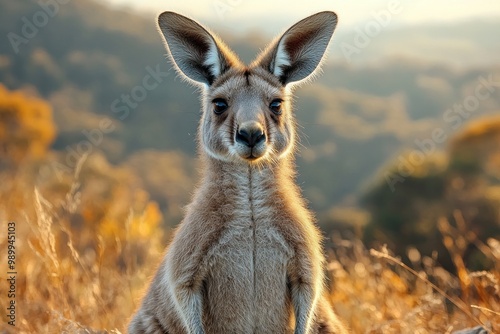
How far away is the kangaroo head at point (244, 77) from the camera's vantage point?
448 centimetres

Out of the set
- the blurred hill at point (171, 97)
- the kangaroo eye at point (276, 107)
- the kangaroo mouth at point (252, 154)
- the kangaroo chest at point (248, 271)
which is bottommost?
the blurred hill at point (171, 97)

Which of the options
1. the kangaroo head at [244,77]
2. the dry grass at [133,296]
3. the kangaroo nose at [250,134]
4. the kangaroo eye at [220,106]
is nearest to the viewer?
the kangaroo nose at [250,134]

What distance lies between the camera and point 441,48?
62094mm

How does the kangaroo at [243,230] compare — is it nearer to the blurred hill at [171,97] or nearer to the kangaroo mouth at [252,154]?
the kangaroo mouth at [252,154]

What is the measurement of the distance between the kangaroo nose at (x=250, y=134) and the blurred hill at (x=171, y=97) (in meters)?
28.5

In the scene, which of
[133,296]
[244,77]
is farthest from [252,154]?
[133,296]

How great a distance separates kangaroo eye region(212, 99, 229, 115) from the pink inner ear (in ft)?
1.85

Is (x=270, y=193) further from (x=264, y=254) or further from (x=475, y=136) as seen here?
(x=475, y=136)

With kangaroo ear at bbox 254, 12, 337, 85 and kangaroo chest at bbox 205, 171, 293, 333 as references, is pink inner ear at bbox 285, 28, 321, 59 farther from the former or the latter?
kangaroo chest at bbox 205, 171, 293, 333

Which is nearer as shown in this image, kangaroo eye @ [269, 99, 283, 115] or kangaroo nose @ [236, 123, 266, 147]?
kangaroo nose @ [236, 123, 266, 147]

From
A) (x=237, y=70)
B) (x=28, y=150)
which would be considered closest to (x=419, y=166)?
(x=28, y=150)

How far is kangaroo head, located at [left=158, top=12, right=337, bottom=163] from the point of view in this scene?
4477mm

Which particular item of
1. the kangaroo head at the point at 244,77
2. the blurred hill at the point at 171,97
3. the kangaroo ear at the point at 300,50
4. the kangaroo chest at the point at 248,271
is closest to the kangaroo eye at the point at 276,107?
the kangaroo head at the point at 244,77

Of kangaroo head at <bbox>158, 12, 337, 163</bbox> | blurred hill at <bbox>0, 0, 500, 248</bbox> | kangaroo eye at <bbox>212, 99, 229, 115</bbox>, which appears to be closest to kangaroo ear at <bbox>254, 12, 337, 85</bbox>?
kangaroo head at <bbox>158, 12, 337, 163</bbox>
